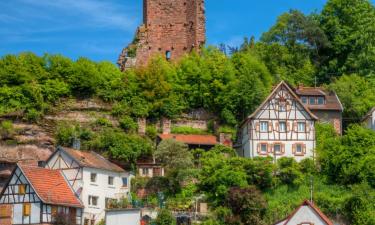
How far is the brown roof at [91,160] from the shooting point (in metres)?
62.3

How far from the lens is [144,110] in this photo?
73438 millimetres

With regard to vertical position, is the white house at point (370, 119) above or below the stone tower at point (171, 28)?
below

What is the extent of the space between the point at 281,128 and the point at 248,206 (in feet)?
42.8

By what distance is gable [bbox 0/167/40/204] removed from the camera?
192 feet

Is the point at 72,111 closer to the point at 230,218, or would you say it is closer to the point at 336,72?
the point at 230,218

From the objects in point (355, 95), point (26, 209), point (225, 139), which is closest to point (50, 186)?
point (26, 209)

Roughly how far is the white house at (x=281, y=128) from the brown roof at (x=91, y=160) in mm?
10543

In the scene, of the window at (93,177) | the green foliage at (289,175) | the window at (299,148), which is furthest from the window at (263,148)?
the window at (93,177)

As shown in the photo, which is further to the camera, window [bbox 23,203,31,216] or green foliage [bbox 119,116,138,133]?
green foliage [bbox 119,116,138,133]

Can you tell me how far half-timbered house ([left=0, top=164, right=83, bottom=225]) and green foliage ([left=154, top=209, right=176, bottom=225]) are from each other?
18.4 feet

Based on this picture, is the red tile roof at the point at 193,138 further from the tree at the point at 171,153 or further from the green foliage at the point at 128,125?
the tree at the point at 171,153

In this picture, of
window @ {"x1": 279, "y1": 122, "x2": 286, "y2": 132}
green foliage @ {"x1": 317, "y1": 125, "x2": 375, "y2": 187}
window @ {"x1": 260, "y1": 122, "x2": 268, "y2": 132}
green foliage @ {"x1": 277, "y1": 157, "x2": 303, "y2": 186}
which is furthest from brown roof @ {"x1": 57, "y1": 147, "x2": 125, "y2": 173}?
green foliage @ {"x1": 317, "y1": 125, "x2": 375, "y2": 187}

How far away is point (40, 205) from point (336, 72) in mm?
39390

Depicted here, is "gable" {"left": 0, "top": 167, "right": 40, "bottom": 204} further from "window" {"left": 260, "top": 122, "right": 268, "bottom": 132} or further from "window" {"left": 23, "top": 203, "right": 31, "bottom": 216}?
"window" {"left": 260, "top": 122, "right": 268, "bottom": 132}
